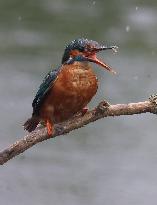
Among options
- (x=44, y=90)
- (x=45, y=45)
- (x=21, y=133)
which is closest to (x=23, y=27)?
(x=45, y=45)

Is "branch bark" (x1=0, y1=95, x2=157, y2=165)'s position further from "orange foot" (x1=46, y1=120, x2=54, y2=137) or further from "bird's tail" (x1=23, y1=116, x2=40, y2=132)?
"bird's tail" (x1=23, y1=116, x2=40, y2=132)

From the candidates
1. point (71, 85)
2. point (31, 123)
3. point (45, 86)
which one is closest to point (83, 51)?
point (71, 85)

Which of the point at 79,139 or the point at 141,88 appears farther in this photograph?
the point at 141,88

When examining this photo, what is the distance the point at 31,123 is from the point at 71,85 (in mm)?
300

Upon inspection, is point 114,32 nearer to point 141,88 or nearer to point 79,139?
point 141,88

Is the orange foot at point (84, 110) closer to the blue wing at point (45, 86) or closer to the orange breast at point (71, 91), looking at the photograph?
the orange breast at point (71, 91)

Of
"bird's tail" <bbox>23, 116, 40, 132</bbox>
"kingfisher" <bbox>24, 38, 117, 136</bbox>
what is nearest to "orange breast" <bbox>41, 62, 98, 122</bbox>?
"kingfisher" <bbox>24, 38, 117, 136</bbox>

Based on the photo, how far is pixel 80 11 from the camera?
7438 mm

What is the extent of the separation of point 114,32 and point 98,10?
32 centimetres

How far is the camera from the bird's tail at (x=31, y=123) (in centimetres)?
283

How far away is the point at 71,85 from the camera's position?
2598 millimetres

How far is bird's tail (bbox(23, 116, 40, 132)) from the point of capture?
2.83 m

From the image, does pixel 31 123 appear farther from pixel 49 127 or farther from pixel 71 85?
pixel 71 85

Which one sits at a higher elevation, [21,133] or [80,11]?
[80,11]
